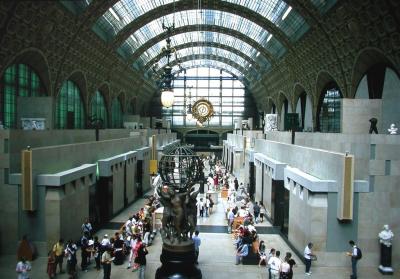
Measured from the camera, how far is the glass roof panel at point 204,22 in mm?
39625

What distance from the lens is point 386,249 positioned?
11930 millimetres

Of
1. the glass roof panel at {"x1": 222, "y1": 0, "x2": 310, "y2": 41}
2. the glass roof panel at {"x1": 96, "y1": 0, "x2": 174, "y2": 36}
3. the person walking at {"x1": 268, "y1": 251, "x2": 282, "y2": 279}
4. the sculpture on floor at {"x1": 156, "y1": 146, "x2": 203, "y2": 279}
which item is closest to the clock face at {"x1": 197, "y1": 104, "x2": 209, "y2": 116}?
the glass roof panel at {"x1": 222, "y1": 0, "x2": 310, "y2": 41}

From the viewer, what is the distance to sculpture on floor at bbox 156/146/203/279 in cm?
962

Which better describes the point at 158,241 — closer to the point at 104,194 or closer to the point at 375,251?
the point at 104,194

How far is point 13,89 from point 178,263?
1617 centimetres

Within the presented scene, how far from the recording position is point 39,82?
24.5 m

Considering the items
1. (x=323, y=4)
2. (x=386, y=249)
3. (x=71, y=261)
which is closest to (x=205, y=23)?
(x=323, y=4)

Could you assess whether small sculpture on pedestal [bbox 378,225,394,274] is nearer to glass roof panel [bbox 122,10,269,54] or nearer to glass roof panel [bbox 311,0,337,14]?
glass roof panel [bbox 311,0,337,14]

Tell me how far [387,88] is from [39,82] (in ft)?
66.4

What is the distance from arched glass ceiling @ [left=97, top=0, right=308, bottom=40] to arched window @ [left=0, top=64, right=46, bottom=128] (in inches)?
305

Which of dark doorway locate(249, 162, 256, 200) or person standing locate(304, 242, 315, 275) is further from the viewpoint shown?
dark doorway locate(249, 162, 256, 200)

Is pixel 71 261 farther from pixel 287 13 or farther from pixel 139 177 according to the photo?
pixel 287 13

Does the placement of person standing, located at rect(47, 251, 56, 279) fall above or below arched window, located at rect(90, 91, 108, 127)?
below

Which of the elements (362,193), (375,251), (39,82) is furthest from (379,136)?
(39,82)
